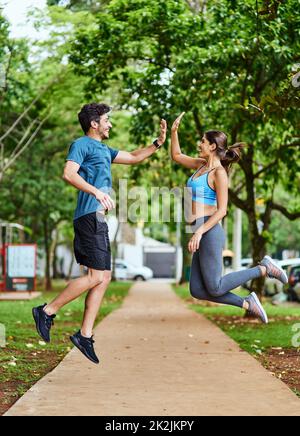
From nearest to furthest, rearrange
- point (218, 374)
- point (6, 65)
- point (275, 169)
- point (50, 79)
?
point (218, 374), point (275, 169), point (6, 65), point (50, 79)

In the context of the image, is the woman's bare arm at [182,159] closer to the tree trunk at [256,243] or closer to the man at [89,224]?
the man at [89,224]

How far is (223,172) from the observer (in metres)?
7.30

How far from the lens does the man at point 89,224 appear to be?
698 cm

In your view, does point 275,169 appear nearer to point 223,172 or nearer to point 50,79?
point 50,79

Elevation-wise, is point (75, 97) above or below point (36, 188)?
above

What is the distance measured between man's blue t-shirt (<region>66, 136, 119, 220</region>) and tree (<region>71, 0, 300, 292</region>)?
579 centimetres

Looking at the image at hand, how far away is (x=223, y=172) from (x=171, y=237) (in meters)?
62.4

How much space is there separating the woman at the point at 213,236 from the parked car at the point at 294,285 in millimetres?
20899

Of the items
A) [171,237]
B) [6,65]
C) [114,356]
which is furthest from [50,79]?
[171,237]

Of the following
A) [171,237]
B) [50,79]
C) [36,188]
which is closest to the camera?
[50,79]
